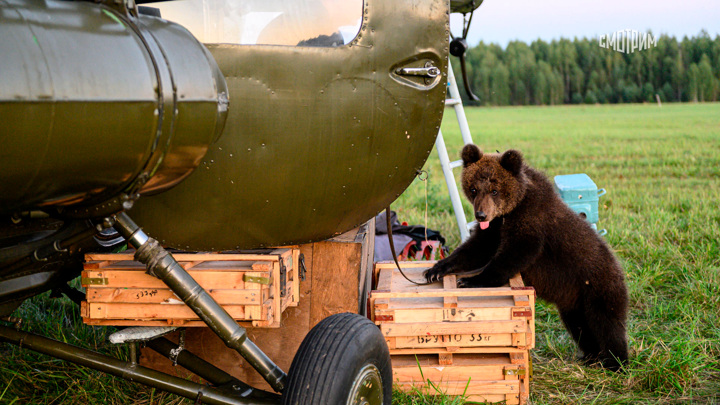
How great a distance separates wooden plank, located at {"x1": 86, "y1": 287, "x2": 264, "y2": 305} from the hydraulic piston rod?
12.9 inches

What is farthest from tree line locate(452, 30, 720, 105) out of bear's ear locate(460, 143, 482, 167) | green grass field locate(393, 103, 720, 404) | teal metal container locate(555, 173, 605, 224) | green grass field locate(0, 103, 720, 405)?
bear's ear locate(460, 143, 482, 167)

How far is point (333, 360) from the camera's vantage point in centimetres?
230

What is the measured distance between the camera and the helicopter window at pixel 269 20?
258cm

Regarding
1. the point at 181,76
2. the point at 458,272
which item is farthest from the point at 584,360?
the point at 181,76

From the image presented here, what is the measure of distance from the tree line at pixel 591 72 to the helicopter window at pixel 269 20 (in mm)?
33548

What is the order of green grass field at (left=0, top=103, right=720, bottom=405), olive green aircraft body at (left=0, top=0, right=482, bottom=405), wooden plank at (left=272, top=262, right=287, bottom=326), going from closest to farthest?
olive green aircraft body at (left=0, top=0, right=482, bottom=405)
wooden plank at (left=272, top=262, right=287, bottom=326)
green grass field at (left=0, top=103, right=720, bottom=405)

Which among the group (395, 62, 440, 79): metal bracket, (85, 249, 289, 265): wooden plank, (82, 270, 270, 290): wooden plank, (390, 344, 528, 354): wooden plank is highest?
(395, 62, 440, 79): metal bracket

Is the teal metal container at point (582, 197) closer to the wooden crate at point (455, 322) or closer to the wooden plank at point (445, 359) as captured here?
the wooden crate at point (455, 322)

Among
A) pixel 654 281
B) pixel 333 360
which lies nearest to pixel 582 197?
pixel 654 281

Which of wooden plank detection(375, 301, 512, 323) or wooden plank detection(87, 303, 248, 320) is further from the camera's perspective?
wooden plank detection(375, 301, 512, 323)

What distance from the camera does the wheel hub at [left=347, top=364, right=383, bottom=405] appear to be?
238 cm

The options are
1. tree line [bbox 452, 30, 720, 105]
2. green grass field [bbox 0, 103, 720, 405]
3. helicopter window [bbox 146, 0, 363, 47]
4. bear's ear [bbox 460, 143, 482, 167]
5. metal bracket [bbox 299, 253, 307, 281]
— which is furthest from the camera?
tree line [bbox 452, 30, 720, 105]

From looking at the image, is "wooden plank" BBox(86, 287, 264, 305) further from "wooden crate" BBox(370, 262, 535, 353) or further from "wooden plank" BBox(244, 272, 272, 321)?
"wooden crate" BBox(370, 262, 535, 353)

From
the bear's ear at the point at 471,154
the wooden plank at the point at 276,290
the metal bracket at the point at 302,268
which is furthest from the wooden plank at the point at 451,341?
the bear's ear at the point at 471,154
